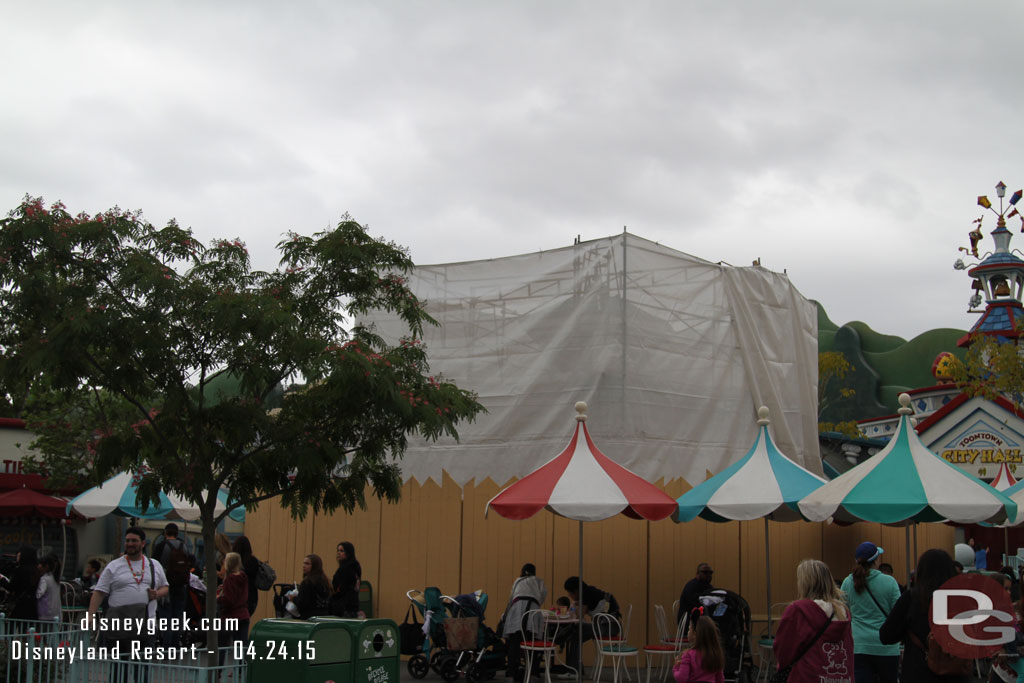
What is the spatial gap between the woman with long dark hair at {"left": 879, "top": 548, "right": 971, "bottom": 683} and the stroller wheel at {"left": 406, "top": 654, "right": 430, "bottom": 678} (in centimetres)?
829

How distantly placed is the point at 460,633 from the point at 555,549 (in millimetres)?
2302

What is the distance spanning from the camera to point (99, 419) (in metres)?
11.4

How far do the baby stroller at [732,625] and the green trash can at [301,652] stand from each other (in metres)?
4.73

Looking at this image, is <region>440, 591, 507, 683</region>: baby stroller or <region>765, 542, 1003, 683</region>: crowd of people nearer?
<region>765, 542, 1003, 683</region>: crowd of people

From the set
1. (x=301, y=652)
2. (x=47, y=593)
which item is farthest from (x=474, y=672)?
(x=47, y=593)

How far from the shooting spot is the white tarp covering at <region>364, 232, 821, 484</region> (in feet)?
57.3

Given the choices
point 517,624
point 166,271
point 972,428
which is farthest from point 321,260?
point 972,428

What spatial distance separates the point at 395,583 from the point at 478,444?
3242 millimetres

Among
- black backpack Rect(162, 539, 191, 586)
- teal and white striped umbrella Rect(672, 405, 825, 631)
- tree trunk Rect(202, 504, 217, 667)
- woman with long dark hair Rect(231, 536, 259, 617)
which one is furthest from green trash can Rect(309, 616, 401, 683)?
teal and white striped umbrella Rect(672, 405, 825, 631)

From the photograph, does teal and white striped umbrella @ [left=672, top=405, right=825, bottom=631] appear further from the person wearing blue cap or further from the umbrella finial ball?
the person wearing blue cap

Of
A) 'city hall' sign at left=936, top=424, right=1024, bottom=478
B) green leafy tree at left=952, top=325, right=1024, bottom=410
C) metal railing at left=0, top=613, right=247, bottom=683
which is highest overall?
green leafy tree at left=952, top=325, right=1024, bottom=410

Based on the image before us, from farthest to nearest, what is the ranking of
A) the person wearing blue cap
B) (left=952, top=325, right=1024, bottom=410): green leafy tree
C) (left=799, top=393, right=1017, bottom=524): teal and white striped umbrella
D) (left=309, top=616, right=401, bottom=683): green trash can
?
(left=952, top=325, right=1024, bottom=410): green leafy tree < (left=799, top=393, right=1017, bottom=524): teal and white striped umbrella < the person wearing blue cap < (left=309, top=616, right=401, bottom=683): green trash can

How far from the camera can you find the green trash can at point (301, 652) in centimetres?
849

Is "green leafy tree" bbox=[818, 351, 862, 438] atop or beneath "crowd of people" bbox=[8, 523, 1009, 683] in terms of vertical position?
atop
